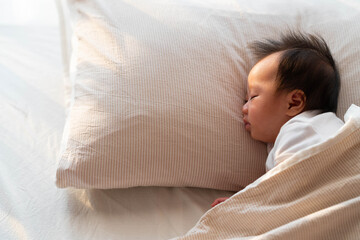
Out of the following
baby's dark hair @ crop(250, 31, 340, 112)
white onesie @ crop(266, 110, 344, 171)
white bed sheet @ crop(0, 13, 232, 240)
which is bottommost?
white bed sheet @ crop(0, 13, 232, 240)

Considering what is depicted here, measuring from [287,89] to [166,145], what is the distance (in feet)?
1.08

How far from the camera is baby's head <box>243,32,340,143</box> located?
3.84 ft

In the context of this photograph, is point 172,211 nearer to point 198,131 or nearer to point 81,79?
point 198,131

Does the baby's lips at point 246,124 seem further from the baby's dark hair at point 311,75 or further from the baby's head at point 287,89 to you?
the baby's dark hair at point 311,75

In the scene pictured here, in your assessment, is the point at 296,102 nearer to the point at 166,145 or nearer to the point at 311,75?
the point at 311,75

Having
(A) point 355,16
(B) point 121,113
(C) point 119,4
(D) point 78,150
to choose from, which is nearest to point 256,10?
(A) point 355,16

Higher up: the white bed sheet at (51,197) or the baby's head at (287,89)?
the baby's head at (287,89)

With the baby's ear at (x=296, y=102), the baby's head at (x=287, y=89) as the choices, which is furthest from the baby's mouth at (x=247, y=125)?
the baby's ear at (x=296, y=102)

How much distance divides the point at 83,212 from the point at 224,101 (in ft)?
1.44

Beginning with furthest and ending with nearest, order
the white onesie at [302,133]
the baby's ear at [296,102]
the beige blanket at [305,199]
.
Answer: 1. the baby's ear at [296,102]
2. the white onesie at [302,133]
3. the beige blanket at [305,199]

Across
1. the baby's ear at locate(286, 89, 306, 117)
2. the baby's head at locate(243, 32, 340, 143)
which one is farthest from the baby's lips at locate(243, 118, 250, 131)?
the baby's ear at locate(286, 89, 306, 117)

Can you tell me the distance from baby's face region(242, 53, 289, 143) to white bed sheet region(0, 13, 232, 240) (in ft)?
0.60

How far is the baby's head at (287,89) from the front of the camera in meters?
1.17

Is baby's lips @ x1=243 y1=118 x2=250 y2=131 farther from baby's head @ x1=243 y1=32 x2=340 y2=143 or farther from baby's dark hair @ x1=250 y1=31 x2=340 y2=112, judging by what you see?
baby's dark hair @ x1=250 y1=31 x2=340 y2=112
